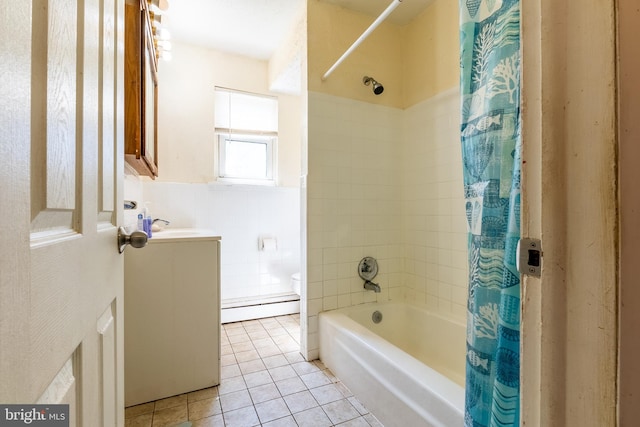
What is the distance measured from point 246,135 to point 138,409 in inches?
89.5

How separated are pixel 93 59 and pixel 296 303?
2613mm

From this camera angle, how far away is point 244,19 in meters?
2.17

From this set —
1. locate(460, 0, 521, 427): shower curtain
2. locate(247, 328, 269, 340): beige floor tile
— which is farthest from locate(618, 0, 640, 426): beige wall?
locate(247, 328, 269, 340): beige floor tile

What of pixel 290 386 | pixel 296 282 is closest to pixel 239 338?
pixel 296 282

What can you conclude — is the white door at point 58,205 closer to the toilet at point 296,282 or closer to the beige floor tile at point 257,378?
the beige floor tile at point 257,378

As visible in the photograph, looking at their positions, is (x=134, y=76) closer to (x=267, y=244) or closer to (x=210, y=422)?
(x=210, y=422)

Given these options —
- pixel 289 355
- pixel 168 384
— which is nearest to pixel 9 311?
pixel 168 384

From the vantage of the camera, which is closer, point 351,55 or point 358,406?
point 358,406

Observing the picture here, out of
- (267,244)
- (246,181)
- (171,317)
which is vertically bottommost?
(171,317)

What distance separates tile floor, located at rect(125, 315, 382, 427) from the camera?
133 cm

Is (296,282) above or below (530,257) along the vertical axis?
below

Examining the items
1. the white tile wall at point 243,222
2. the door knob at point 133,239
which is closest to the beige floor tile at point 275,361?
the white tile wall at point 243,222

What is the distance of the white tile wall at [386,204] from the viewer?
1.86m

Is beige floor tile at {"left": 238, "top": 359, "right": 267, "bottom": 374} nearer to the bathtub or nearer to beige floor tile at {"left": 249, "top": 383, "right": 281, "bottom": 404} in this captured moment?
beige floor tile at {"left": 249, "top": 383, "right": 281, "bottom": 404}
